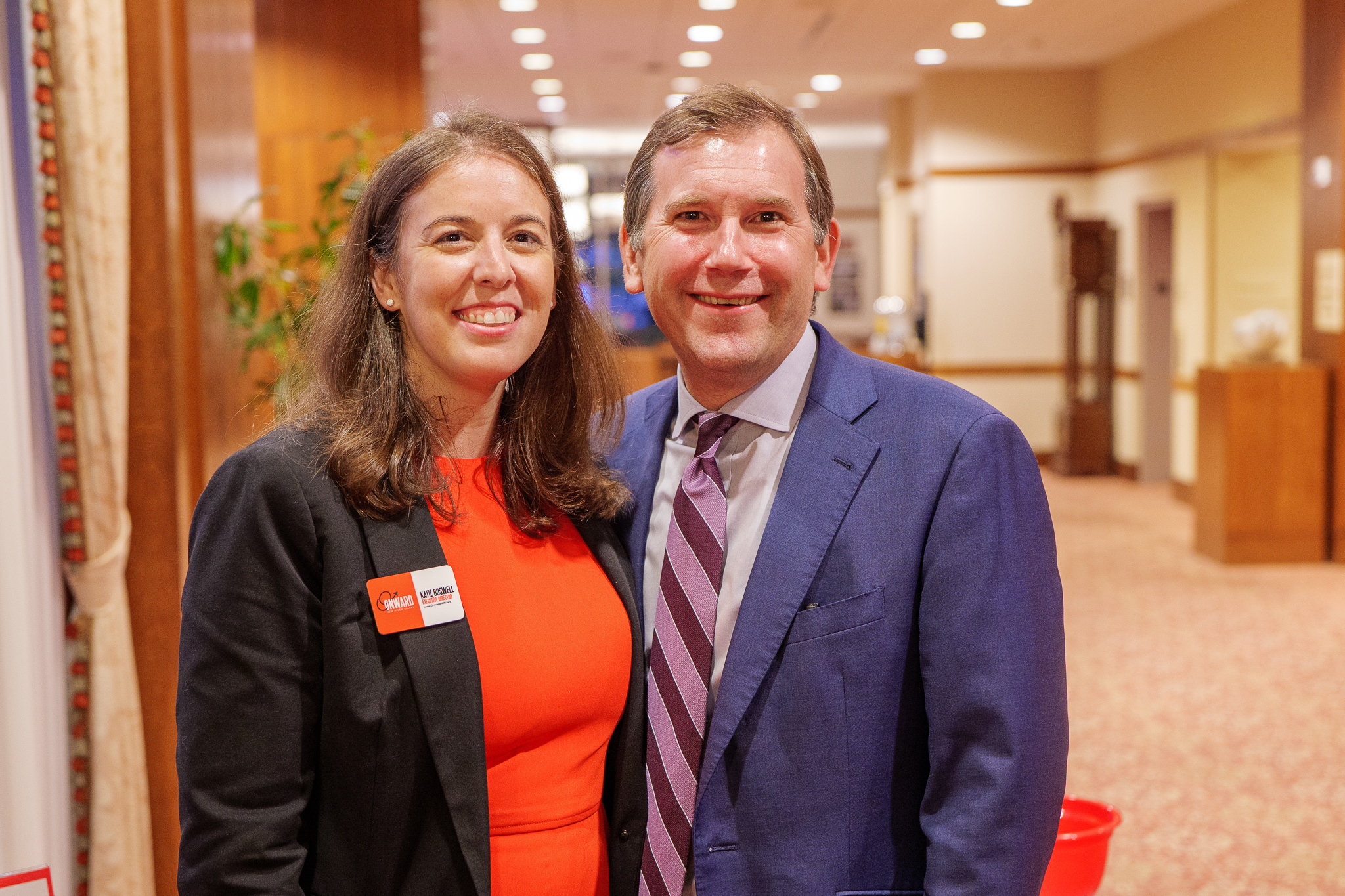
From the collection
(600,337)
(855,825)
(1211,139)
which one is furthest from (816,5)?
(855,825)

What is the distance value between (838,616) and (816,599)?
4 cm

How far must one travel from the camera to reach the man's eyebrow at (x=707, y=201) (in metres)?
1.63

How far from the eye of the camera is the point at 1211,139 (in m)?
9.66

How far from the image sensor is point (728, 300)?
5.42 feet

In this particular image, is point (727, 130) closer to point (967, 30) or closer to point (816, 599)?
point (816, 599)

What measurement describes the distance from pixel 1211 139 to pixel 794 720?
967 cm

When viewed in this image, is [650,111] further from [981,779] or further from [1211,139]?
[981,779]

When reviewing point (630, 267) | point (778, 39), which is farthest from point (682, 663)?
point (778, 39)

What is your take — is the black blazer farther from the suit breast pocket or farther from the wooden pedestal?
the wooden pedestal

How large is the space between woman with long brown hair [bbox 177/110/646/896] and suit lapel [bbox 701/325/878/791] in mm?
178

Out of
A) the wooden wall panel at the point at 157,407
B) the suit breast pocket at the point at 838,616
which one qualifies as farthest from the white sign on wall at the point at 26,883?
the wooden wall panel at the point at 157,407

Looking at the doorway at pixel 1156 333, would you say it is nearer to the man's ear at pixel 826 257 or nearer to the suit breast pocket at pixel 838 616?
the man's ear at pixel 826 257

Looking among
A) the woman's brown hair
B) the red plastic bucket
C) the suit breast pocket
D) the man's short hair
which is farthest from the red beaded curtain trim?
the red plastic bucket

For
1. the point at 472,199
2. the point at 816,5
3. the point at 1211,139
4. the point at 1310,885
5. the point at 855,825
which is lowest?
the point at 1310,885
